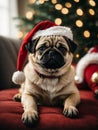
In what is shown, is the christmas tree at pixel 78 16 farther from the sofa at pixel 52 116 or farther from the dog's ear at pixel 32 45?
the dog's ear at pixel 32 45

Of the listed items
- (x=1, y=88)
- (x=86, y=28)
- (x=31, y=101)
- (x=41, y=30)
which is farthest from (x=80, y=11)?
(x=31, y=101)

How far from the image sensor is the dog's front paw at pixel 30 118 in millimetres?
1186

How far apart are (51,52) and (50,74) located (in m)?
0.15

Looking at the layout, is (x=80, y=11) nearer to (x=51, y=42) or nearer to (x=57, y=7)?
(x=57, y=7)

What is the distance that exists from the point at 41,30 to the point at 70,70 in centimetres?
29

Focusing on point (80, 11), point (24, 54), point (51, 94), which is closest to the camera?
point (51, 94)

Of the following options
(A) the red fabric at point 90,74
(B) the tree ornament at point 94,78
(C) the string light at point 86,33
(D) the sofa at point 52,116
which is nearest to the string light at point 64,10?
(C) the string light at point 86,33

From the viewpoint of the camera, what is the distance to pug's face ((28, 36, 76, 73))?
1.44 m

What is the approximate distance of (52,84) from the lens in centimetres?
150

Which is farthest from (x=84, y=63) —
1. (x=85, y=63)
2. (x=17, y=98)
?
(x=17, y=98)

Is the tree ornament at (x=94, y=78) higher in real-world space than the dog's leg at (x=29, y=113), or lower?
higher

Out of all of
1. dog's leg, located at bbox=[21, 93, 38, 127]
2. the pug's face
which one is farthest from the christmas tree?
dog's leg, located at bbox=[21, 93, 38, 127]

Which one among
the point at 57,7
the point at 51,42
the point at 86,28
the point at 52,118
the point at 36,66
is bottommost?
the point at 52,118

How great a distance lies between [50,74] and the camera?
5.01ft
